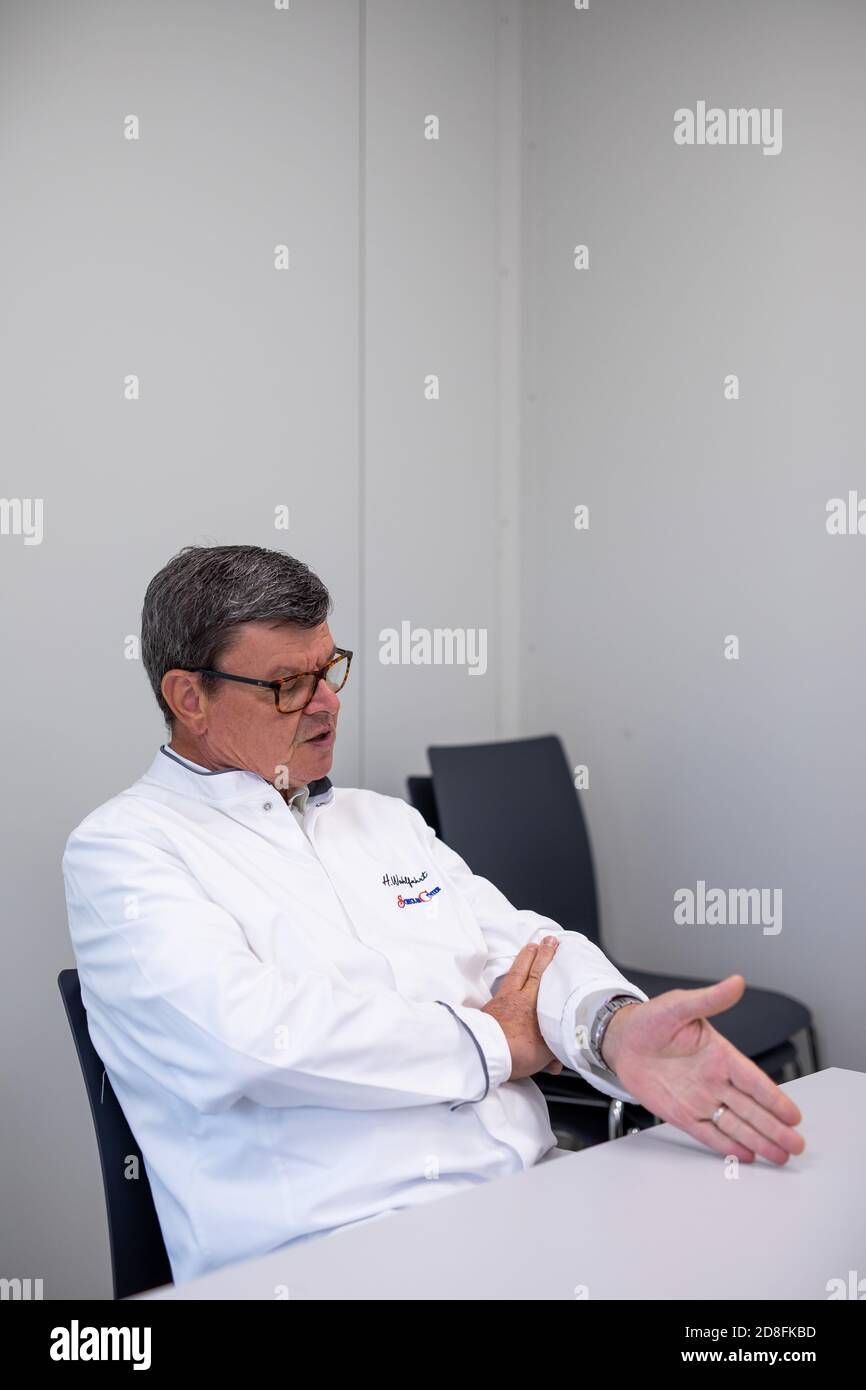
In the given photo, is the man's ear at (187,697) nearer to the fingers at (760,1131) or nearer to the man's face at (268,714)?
the man's face at (268,714)

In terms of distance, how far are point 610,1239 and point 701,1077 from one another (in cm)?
29

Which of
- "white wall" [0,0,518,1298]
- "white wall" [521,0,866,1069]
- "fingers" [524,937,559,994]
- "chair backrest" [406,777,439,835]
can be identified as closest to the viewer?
"fingers" [524,937,559,994]

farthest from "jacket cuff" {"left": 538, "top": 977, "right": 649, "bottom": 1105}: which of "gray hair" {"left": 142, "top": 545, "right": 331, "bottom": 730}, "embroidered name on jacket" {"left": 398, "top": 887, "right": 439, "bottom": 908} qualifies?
"gray hair" {"left": 142, "top": 545, "right": 331, "bottom": 730}

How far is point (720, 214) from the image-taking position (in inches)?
112

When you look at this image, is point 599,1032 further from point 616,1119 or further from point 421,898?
point 616,1119

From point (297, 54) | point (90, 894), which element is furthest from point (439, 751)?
point (297, 54)

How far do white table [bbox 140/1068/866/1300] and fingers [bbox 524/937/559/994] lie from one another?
335 mm

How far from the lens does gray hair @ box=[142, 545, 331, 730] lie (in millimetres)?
1648

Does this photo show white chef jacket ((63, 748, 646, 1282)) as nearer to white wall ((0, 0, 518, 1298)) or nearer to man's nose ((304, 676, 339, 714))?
man's nose ((304, 676, 339, 714))

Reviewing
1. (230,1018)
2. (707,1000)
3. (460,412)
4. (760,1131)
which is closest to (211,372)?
(460,412)
